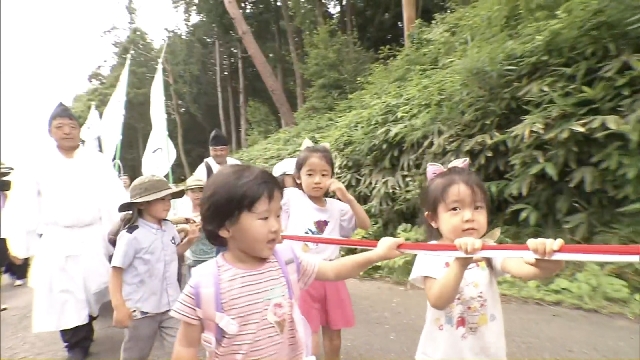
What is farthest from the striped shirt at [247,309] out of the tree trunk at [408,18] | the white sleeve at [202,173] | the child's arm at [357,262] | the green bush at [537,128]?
the tree trunk at [408,18]

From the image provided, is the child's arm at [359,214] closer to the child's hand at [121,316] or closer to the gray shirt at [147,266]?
the gray shirt at [147,266]

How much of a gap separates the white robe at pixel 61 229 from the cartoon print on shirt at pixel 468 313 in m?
2.39

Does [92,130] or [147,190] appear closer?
[147,190]

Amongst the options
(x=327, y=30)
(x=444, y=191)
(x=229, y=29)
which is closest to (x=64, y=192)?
(x=444, y=191)

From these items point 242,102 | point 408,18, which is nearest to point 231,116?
point 242,102

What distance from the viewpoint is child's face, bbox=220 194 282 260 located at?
54.2 inches

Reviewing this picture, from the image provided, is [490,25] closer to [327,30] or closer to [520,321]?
[520,321]

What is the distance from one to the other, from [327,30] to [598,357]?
1042 cm

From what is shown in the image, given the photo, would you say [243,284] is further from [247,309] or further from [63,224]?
[63,224]

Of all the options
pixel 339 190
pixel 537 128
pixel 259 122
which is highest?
pixel 259 122

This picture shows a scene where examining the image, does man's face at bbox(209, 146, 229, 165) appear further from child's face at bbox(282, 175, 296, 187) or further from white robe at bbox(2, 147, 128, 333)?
white robe at bbox(2, 147, 128, 333)

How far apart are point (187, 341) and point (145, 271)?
1285 mm

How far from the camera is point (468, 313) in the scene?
5.12ft

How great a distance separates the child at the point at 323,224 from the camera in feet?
8.33
